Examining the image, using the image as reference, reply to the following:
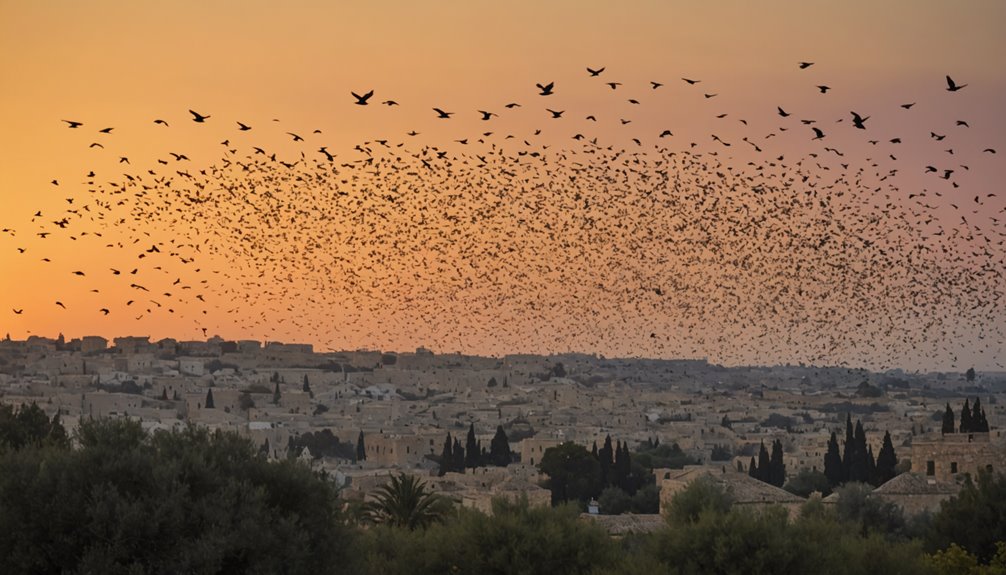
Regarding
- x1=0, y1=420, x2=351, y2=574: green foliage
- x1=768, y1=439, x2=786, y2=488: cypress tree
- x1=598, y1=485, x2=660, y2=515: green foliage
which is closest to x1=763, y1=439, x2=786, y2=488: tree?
x1=768, y1=439, x2=786, y2=488: cypress tree

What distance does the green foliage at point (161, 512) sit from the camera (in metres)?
25.3

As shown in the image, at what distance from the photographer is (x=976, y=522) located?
39.3m

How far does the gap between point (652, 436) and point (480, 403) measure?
45.8 metres

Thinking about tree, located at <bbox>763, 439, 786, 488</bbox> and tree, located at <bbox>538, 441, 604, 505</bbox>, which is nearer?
tree, located at <bbox>538, 441, 604, 505</bbox>

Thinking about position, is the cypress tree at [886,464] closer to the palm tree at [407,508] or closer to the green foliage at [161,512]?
the palm tree at [407,508]

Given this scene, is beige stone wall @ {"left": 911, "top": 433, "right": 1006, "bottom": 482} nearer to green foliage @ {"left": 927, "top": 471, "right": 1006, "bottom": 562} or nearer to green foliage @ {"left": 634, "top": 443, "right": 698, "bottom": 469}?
green foliage @ {"left": 927, "top": 471, "right": 1006, "bottom": 562}

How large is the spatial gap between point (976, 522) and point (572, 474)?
4042cm

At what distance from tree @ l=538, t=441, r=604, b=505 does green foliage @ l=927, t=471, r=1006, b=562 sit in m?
35.0

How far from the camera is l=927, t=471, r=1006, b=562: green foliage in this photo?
128ft

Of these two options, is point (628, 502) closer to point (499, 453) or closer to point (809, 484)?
point (809, 484)

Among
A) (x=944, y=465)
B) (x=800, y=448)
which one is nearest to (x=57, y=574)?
(x=944, y=465)

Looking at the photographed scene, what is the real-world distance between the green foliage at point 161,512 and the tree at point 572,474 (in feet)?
155

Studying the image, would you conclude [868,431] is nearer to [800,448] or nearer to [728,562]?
[800,448]

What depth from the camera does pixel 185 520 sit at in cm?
2598
